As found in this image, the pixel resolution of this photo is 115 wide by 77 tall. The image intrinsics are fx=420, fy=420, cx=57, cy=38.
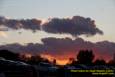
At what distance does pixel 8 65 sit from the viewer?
1897 cm

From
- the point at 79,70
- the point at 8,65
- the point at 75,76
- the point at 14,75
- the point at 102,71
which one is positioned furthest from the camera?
the point at 75,76

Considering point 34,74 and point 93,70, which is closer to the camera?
point 34,74

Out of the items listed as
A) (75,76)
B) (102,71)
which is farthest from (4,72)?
(75,76)

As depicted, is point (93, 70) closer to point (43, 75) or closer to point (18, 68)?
point (43, 75)

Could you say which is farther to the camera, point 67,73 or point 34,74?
point 67,73

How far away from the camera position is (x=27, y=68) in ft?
60.2

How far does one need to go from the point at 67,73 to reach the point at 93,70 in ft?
8.51

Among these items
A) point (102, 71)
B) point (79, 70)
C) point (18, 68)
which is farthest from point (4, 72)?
point (79, 70)

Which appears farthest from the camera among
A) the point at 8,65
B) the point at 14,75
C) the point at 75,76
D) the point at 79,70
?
the point at 75,76

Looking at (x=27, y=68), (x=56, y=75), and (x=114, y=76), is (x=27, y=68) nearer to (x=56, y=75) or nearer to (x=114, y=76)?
(x=114, y=76)

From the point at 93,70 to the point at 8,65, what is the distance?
21821 millimetres

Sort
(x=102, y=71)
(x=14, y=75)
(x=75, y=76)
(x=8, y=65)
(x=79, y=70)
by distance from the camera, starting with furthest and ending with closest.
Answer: (x=75, y=76)
(x=79, y=70)
(x=102, y=71)
(x=8, y=65)
(x=14, y=75)

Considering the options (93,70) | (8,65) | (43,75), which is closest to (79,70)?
(93,70)

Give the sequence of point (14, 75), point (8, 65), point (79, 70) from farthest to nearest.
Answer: point (79, 70) → point (8, 65) → point (14, 75)
